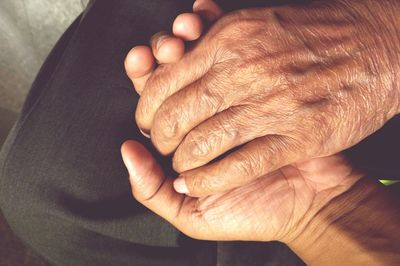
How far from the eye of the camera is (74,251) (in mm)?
1032

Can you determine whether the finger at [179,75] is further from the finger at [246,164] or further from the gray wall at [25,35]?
the gray wall at [25,35]

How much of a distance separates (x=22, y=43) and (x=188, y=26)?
102cm

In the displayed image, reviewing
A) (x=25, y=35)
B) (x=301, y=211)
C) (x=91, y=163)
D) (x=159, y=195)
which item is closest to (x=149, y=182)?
(x=159, y=195)

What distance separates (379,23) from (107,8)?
70cm

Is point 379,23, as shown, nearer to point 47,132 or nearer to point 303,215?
point 303,215

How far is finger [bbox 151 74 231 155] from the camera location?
835 millimetres

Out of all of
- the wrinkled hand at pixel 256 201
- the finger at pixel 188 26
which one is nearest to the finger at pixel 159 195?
the wrinkled hand at pixel 256 201

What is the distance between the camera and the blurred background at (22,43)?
1468mm

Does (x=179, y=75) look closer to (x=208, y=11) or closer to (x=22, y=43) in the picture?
(x=208, y=11)

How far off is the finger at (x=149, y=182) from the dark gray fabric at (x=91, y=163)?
0.08 metres

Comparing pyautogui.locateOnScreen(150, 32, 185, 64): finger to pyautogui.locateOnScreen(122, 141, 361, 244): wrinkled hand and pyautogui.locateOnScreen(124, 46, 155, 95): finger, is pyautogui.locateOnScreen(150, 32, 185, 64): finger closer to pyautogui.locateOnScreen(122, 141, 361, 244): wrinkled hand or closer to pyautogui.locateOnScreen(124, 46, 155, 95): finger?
pyautogui.locateOnScreen(124, 46, 155, 95): finger

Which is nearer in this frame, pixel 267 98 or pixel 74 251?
pixel 267 98

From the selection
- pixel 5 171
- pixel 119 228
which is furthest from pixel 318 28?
pixel 5 171

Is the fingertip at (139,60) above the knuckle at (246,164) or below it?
above
